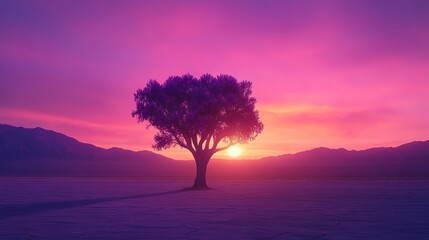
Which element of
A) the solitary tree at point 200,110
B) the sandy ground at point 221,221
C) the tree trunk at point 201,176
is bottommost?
the sandy ground at point 221,221

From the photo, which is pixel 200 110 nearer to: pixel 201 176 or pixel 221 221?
pixel 201 176

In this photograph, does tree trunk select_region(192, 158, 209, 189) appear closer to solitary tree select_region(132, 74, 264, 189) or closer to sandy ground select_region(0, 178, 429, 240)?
solitary tree select_region(132, 74, 264, 189)

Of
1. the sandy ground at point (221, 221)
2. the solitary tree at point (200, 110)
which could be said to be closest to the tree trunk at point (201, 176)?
the solitary tree at point (200, 110)

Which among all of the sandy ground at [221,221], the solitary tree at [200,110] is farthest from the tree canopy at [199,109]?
the sandy ground at [221,221]

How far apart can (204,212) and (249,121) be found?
1058 inches

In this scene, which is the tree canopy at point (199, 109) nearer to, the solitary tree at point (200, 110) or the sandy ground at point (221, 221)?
the solitary tree at point (200, 110)

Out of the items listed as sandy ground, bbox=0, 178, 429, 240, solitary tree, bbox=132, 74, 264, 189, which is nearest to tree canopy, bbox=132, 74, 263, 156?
solitary tree, bbox=132, 74, 264, 189

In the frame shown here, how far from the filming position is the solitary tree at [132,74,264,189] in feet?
160

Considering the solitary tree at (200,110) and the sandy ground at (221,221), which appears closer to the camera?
the sandy ground at (221,221)

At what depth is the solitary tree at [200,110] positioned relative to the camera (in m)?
48.9

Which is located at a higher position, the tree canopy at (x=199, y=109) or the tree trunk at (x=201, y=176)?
the tree canopy at (x=199, y=109)

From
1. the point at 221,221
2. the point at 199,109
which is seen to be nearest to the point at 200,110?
the point at 199,109

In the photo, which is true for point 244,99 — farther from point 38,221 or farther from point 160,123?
point 38,221

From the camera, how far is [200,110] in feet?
159
